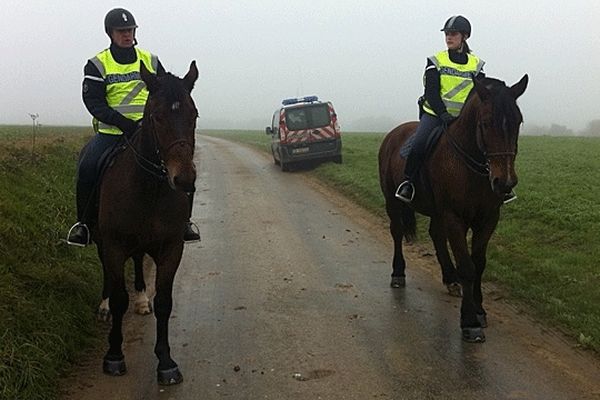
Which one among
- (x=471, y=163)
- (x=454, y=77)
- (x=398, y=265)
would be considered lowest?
(x=398, y=265)

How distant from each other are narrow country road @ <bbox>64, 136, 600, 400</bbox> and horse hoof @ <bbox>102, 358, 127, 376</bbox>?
0.20 feet

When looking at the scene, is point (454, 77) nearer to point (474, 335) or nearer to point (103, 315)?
point (474, 335)

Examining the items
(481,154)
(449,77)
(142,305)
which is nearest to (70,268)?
(142,305)

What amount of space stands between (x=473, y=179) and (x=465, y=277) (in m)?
0.98

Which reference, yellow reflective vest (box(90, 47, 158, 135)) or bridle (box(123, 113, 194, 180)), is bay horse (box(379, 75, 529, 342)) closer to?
bridle (box(123, 113, 194, 180))

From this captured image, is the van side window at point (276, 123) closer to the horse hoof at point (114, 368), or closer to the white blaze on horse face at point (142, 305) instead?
the white blaze on horse face at point (142, 305)

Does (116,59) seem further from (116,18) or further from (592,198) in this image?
(592,198)

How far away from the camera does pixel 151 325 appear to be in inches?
240

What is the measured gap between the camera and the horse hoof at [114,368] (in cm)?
495

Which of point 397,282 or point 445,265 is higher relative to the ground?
point 445,265

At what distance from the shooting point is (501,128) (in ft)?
17.0

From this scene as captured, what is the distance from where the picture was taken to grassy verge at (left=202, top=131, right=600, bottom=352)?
6.16m

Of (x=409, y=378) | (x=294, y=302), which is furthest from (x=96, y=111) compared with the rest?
(x=409, y=378)

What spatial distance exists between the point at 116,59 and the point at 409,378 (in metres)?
3.74
